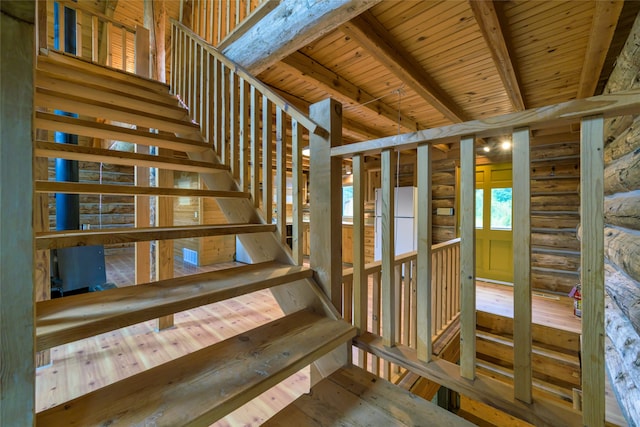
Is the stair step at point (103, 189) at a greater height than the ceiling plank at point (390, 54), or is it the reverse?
the ceiling plank at point (390, 54)

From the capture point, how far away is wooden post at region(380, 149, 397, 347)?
1152mm

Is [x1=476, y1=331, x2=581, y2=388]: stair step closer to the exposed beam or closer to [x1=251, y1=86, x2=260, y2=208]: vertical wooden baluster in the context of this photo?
[x1=251, y1=86, x2=260, y2=208]: vertical wooden baluster

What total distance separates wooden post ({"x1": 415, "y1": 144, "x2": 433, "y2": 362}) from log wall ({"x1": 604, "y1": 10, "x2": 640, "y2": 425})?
981 mm

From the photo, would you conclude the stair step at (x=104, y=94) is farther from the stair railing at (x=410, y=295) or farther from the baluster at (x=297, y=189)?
the stair railing at (x=410, y=295)

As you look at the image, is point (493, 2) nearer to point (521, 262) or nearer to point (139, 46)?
point (521, 262)

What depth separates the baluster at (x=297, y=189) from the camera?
1466 mm

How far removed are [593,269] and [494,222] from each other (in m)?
4.52

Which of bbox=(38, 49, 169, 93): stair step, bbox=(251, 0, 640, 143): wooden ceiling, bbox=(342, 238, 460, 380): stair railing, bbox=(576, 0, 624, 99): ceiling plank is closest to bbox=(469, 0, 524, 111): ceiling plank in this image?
bbox=(251, 0, 640, 143): wooden ceiling

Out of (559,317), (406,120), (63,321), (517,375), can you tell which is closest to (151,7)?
(406,120)

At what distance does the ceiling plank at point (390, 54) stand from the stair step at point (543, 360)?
297 centimetres

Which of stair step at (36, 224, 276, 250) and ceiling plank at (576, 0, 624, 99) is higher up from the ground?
ceiling plank at (576, 0, 624, 99)

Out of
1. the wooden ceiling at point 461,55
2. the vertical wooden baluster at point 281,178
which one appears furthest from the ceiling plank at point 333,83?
the vertical wooden baluster at point 281,178

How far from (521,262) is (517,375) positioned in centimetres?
37

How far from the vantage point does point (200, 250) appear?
564cm
